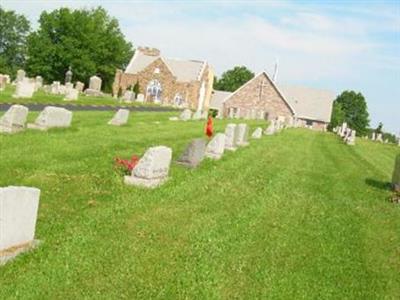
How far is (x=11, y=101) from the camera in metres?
30.7

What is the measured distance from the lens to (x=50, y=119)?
2055cm

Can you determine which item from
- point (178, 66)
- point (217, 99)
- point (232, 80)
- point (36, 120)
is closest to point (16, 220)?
point (36, 120)

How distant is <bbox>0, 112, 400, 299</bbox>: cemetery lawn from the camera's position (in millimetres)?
7812

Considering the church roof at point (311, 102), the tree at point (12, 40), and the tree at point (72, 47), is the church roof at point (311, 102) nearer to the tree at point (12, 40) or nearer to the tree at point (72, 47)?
the tree at point (72, 47)

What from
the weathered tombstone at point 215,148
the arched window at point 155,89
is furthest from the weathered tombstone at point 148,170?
the arched window at point 155,89

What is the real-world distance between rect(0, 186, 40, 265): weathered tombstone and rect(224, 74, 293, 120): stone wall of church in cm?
7949

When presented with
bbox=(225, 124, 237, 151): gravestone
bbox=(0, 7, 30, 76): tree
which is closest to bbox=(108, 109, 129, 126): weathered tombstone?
bbox=(225, 124, 237, 151): gravestone

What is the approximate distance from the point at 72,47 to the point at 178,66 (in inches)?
658

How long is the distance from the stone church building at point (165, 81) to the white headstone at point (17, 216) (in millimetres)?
75023

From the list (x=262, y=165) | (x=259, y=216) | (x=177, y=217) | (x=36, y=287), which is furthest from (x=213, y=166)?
(x=36, y=287)

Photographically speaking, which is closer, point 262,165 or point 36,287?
point 36,287

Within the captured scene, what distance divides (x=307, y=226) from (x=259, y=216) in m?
0.95

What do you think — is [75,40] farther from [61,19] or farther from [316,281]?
[316,281]

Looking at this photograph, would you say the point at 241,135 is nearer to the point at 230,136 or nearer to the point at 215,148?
the point at 230,136
